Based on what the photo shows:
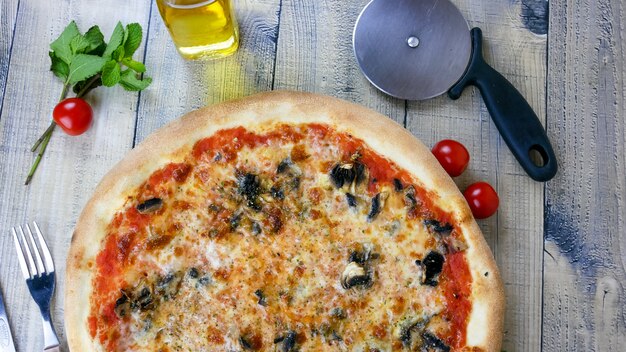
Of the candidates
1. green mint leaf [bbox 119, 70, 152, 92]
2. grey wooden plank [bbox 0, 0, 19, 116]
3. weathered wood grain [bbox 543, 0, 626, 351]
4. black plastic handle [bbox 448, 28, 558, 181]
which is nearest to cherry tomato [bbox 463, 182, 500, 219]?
black plastic handle [bbox 448, 28, 558, 181]

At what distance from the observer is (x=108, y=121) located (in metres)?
3.69

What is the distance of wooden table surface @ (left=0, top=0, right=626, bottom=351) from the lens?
3.61 m

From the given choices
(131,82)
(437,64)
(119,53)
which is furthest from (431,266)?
(119,53)

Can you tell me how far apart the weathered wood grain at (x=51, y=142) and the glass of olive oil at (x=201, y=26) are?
439 millimetres

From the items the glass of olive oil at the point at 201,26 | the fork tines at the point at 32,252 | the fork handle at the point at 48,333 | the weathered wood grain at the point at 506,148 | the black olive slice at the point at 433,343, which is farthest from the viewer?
the weathered wood grain at the point at 506,148

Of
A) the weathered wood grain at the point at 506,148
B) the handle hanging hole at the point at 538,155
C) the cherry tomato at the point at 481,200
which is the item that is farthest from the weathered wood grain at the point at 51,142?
the handle hanging hole at the point at 538,155

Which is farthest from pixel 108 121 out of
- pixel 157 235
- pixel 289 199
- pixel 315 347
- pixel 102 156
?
pixel 315 347

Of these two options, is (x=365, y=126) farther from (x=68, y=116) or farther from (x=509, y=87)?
(x=68, y=116)

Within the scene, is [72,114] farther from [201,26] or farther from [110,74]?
[201,26]

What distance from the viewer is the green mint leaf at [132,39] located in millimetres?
A: 3502

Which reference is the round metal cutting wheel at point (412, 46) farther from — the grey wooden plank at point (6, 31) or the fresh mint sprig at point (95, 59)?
the grey wooden plank at point (6, 31)

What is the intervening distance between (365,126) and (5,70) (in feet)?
6.84

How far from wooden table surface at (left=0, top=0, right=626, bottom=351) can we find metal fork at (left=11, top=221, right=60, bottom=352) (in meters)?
0.05

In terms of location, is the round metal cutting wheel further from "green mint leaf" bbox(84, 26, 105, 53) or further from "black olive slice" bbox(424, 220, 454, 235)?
"green mint leaf" bbox(84, 26, 105, 53)
